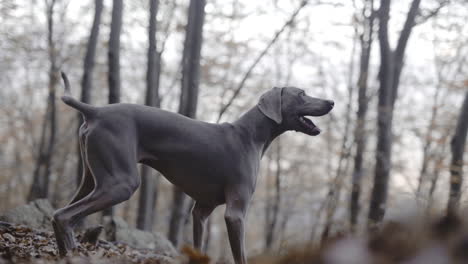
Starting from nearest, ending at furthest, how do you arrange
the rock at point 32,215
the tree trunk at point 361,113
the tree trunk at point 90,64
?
the rock at point 32,215, the tree trunk at point 90,64, the tree trunk at point 361,113

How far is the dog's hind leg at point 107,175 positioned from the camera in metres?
4.45

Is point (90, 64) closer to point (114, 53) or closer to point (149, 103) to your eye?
point (149, 103)

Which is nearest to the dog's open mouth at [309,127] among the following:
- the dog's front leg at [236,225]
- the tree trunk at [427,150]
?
the dog's front leg at [236,225]

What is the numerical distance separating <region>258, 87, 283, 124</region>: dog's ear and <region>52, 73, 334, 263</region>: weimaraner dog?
0.01m

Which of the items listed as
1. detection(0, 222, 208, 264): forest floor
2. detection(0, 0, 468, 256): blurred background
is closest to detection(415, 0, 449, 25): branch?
detection(0, 0, 468, 256): blurred background

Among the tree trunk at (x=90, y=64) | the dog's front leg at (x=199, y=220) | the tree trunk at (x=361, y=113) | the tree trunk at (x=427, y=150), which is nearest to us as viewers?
the dog's front leg at (x=199, y=220)

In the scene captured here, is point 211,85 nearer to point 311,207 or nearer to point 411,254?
point 311,207

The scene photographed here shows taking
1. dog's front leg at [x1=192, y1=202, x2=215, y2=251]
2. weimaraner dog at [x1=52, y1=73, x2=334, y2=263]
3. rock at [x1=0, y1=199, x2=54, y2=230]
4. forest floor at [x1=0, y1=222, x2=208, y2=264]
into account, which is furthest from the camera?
rock at [x1=0, y1=199, x2=54, y2=230]

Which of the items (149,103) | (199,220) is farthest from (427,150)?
(199,220)

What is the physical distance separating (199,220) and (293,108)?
1815 mm

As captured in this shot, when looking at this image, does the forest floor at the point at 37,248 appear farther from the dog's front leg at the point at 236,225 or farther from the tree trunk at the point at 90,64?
the tree trunk at the point at 90,64

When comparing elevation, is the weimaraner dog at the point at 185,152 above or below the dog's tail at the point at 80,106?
below

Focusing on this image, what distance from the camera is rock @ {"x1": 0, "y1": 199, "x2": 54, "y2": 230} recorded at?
8.00 m

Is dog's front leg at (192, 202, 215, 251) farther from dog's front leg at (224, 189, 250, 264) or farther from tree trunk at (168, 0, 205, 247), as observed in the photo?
tree trunk at (168, 0, 205, 247)
